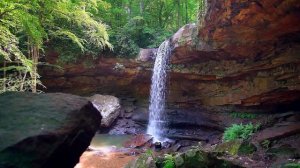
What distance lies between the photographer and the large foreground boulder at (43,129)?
2.92 metres

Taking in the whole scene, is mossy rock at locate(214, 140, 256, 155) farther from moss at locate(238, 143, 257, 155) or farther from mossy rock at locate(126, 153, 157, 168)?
mossy rock at locate(126, 153, 157, 168)

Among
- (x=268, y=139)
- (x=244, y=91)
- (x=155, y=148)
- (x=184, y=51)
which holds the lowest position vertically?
(x=155, y=148)

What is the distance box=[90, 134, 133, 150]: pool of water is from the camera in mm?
11789

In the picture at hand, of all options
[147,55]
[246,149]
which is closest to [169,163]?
[246,149]

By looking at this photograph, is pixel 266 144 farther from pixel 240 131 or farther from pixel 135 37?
pixel 135 37

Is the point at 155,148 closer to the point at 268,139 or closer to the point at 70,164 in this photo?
the point at 268,139

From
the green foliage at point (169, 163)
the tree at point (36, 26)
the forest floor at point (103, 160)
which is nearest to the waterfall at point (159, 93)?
the tree at point (36, 26)

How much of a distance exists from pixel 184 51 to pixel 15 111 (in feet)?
33.6

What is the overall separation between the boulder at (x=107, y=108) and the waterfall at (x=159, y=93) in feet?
5.81

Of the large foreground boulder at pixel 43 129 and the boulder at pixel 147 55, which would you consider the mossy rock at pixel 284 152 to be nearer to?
the large foreground boulder at pixel 43 129

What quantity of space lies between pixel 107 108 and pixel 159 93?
2.80m

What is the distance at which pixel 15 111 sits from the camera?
3.27 metres

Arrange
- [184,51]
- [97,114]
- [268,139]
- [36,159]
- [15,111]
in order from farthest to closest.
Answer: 1. [184,51]
2. [268,139]
3. [97,114]
4. [15,111]
5. [36,159]

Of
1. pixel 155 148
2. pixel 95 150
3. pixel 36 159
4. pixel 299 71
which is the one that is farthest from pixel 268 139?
pixel 36 159
